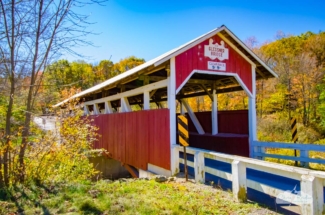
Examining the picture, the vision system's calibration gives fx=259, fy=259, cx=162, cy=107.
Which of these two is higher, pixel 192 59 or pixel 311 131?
pixel 192 59

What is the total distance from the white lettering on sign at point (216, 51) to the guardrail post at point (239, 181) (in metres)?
3.38

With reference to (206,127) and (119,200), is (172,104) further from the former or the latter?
(206,127)

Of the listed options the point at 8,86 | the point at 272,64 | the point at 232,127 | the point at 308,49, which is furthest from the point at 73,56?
the point at 308,49

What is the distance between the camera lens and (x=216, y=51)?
6672 mm

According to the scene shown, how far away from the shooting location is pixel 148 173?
22.0 ft

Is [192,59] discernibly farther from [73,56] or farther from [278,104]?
[278,104]

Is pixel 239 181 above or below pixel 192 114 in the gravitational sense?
below

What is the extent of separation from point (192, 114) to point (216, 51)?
3.03 m

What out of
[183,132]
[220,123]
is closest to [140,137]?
[183,132]

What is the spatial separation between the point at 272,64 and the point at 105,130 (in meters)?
17.4

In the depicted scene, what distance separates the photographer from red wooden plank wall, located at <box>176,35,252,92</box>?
614 centimetres

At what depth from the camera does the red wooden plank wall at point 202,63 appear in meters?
6.14

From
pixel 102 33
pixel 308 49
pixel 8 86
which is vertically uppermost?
pixel 308 49

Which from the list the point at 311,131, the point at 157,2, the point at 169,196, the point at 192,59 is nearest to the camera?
the point at 169,196
